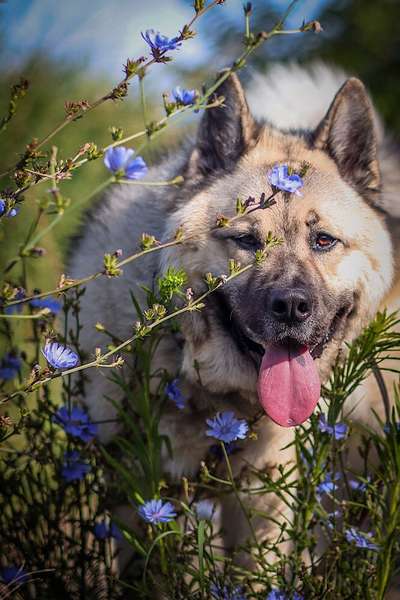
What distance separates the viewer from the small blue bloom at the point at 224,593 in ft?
6.66

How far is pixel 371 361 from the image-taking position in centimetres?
214

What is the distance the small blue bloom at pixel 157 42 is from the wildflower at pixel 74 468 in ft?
4.23

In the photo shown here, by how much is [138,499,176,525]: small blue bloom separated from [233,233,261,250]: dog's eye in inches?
38.7

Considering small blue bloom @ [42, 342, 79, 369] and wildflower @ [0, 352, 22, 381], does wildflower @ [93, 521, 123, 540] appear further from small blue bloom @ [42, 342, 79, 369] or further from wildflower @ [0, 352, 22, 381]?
small blue bloom @ [42, 342, 79, 369]

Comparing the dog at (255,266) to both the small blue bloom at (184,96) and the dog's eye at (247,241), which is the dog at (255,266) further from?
the small blue bloom at (184,96)

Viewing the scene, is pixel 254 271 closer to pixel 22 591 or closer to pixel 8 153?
pixel 22 591

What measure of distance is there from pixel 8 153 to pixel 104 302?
138cm

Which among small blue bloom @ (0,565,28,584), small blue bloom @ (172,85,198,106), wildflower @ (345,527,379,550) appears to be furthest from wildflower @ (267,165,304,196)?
small blue bloom @ (0,565,28,584)

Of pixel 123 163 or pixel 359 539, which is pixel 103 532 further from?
pixel 123 163

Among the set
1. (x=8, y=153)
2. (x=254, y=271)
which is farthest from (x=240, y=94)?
(x=8, y=153)

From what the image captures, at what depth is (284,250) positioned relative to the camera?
8.65ft

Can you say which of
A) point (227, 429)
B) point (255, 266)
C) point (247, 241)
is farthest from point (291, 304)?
point (227, 429)

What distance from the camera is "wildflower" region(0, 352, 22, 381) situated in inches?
106

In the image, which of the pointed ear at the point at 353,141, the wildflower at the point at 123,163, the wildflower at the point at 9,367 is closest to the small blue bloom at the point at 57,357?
the wildflower at the point at 123,163
